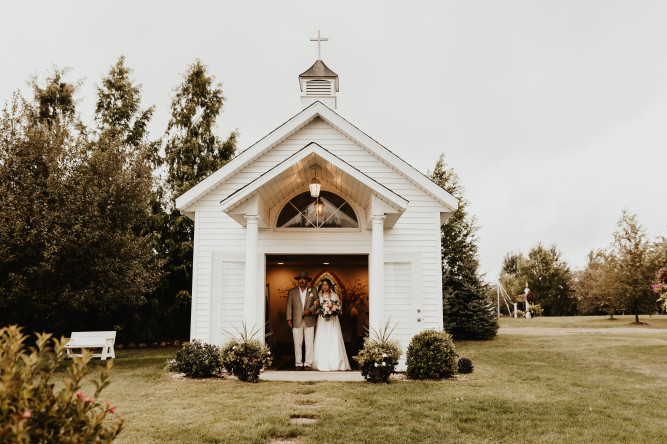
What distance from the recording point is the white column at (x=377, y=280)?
31.5 feet

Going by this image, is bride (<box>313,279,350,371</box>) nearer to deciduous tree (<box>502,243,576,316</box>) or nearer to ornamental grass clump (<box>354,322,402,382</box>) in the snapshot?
ornamental grass clump (<box>354,322,402,382</box>)

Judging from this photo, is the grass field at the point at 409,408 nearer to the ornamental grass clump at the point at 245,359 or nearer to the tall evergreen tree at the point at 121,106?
the ornamental grass clump at the point at 245,359

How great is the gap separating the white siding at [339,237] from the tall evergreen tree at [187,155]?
297 inches

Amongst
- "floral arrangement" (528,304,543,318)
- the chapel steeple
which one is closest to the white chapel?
the chapel steeple

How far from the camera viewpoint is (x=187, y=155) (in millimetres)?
21266

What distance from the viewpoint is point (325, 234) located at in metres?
11.5

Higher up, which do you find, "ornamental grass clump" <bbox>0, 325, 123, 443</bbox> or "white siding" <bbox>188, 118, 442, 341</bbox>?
"white siding" <bbox>188, 118, 442, 341</bbox>

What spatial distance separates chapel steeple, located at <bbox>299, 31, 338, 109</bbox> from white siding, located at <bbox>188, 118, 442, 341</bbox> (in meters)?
2.68

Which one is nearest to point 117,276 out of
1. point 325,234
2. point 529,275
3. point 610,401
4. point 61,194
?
point 61,194

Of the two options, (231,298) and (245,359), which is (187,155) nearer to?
(231,298)

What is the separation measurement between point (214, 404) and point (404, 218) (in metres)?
6.46

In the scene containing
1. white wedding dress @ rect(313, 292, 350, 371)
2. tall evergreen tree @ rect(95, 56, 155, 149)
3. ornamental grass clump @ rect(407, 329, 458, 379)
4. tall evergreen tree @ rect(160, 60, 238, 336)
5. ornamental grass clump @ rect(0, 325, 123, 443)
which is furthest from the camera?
tall evergreen tree @ rect(95, 56, 155, 149)

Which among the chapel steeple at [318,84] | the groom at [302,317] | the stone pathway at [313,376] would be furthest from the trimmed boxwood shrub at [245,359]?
the chapel steeple at [318,84]

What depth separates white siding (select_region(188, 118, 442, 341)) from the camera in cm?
1148
